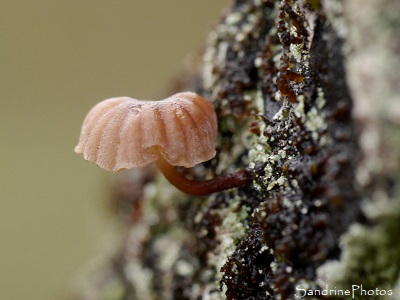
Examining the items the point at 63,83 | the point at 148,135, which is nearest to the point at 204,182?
the point at 148,135

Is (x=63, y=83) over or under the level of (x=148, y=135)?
under

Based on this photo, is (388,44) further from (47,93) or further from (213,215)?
(47,93)

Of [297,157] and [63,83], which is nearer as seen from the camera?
[297,157]

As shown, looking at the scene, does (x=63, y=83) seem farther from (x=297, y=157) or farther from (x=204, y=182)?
(x=297, y=157)

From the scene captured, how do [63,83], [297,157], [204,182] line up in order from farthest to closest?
[63,83], [204,182], [297,157]

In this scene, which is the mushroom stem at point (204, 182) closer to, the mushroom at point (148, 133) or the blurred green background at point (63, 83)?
the mushroom at point (148, 133)

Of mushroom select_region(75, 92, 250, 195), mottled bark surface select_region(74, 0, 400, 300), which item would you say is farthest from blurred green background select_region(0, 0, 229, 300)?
mushroom select_region(75, 92, 250, 195)
